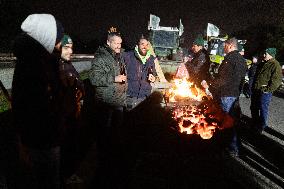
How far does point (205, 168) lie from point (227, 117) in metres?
1.14

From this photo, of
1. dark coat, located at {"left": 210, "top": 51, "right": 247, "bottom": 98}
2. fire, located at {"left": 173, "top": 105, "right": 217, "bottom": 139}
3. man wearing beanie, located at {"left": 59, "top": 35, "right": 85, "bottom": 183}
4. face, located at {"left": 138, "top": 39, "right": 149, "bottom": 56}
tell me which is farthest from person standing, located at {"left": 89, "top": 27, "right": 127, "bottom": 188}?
dark coat, located at {"left": 210, "top": 51, "right": 247, "bottom": 98}

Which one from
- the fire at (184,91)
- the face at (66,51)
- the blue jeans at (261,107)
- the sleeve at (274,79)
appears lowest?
the blue jeans at (261,107)

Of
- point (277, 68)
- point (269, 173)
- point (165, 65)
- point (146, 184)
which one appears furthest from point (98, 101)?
point (165, 65)

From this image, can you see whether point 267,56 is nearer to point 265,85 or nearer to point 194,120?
point 265,85

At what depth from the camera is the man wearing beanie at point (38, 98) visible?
8.45 ft

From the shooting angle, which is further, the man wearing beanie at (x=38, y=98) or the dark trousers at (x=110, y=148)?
the dark trousers at (x=110, y=148)

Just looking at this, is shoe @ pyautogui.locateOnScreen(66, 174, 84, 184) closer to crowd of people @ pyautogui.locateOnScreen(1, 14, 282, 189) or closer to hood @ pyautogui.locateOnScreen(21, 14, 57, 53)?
crowd of people @ pyautogui.locateOnScreen(1, 14, 282, 189)

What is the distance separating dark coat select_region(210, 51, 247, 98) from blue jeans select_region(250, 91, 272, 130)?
6.14 feet

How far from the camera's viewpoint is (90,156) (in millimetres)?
5926

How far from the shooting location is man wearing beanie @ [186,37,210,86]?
30.0ft

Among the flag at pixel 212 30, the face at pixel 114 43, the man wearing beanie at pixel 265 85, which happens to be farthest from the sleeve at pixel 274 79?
the flag at pixel 212 30

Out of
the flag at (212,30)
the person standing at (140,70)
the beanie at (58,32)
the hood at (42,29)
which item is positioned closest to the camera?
the hood at (42,29)

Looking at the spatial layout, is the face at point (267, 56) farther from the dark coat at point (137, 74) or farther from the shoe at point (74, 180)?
the shoe at point (74, 180)

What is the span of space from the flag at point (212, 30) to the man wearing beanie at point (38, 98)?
73.7ft
